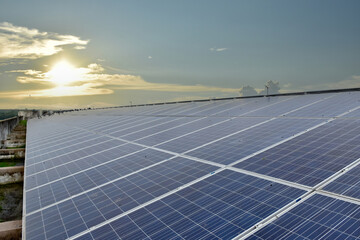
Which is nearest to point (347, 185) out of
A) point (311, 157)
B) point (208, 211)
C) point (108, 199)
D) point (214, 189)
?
point (311, 157)

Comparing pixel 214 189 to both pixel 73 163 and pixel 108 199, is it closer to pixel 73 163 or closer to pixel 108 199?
pixel 108 199

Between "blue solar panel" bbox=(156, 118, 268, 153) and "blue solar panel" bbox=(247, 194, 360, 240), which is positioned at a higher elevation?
"blue solar panel" bbox=(156, 118, 268, 153)

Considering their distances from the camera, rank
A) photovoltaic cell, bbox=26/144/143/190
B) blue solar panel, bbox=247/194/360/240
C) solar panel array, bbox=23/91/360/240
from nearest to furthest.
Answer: blue solar panel, bbox=247/194/360/240
solar panel array, bbox=23/91/360/240
photovoltaic cell, bbox=26/144/143/190

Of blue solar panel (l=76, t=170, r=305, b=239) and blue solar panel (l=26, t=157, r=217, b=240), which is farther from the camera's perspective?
blue solar panel (l=26, t=157, r=217, b=240)

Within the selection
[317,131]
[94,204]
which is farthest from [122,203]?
[317,131]

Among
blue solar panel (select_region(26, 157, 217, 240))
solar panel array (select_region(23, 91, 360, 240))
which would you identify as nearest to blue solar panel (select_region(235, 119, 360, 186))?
solar panel array (select_region(23, 91, 360, 240))

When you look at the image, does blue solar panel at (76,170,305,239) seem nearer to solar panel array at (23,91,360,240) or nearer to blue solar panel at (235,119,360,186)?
solar panel array at (23,91,360,240)

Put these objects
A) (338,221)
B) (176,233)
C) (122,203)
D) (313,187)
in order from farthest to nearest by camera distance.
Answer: (122,203) → (313,187) → (176,233) → (338,221)

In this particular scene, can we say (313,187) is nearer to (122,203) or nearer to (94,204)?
(122,203)
